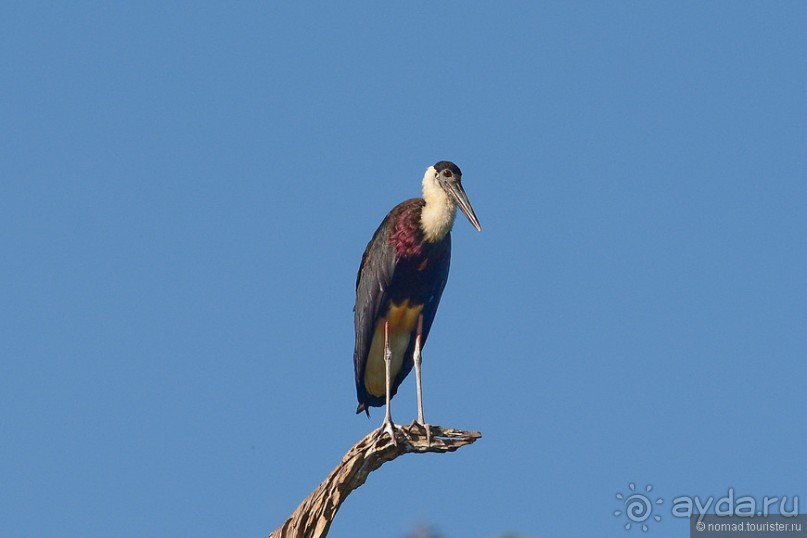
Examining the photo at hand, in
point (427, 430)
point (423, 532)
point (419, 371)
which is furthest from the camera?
point (423, 532)

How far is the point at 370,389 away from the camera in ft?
38.7

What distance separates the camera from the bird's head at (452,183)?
11445mm

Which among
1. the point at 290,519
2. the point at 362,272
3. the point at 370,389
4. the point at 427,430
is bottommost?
the point at 290,519

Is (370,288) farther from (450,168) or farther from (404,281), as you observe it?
(450,168)

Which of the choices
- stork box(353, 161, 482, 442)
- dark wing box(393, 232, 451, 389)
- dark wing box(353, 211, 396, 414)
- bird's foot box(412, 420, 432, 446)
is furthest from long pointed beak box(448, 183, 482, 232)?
bird's foot box(412, 420, 432, 446)

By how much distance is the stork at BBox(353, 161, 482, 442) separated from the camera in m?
11.2

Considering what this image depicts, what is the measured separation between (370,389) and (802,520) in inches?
152

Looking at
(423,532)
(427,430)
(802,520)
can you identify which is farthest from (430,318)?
(423,532)

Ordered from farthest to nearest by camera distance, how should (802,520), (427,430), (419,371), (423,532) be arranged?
(423,532)
(419,371)
(802,520)
(427,430)

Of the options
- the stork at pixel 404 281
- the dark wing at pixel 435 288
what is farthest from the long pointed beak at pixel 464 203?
the dark wing at pixel 435 288

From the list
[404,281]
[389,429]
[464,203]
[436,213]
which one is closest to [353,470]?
[389,429]

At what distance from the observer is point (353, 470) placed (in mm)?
9219

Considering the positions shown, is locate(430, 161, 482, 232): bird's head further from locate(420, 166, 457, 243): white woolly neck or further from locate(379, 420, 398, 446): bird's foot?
locate(379, 420, 398, 446): bird's foot

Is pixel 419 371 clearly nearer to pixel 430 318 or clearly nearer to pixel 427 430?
pixel 430 318
